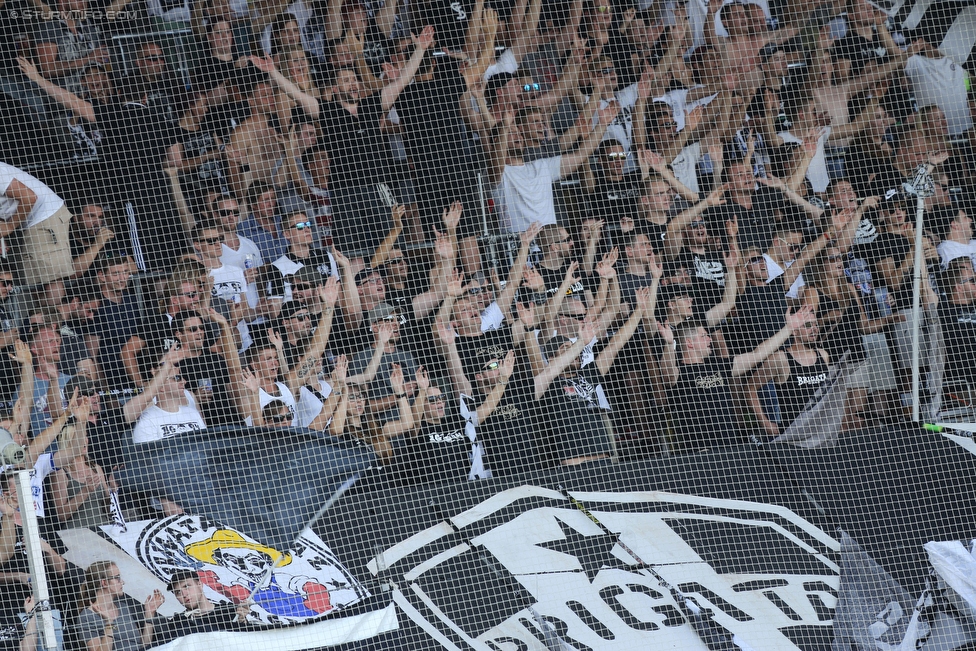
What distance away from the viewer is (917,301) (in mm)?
4027

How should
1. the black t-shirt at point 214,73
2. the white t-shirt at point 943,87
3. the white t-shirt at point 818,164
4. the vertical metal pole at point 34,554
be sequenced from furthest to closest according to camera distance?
the white t-shirt at point 943,87
the white t-shirt at point 818,164
the black t-shirt at point 214,73
the vertical metal pole at point 34,554

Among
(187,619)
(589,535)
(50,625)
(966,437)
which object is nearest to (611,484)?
(589,535)

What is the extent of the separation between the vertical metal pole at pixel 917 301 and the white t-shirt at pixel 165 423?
328 centimetres

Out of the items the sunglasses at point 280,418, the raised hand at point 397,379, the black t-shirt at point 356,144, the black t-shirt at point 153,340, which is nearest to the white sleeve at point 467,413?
the raised hand at point 397,379

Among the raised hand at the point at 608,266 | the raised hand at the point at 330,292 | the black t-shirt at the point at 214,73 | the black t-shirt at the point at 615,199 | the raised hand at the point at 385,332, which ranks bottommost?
the raised hand at the point at 385,332

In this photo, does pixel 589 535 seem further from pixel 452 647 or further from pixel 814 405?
pixel 814 405

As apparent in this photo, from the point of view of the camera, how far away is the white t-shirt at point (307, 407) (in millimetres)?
3900

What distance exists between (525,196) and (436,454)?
51.8 inches

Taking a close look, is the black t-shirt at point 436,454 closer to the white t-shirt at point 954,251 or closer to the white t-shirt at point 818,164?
the white t-shirt at point 818,164

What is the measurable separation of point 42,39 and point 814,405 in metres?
4.06

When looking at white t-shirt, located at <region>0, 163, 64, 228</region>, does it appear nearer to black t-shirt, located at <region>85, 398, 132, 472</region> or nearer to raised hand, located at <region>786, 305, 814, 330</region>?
black t-shirt, located at <region>85, 398, 132, 472</region>

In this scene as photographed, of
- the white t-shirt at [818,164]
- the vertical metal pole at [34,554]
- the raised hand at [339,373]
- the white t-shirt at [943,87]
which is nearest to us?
the vertical metal pole at [34,554]

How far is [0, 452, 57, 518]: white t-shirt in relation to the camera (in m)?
3.76

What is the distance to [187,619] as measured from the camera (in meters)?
3.77
